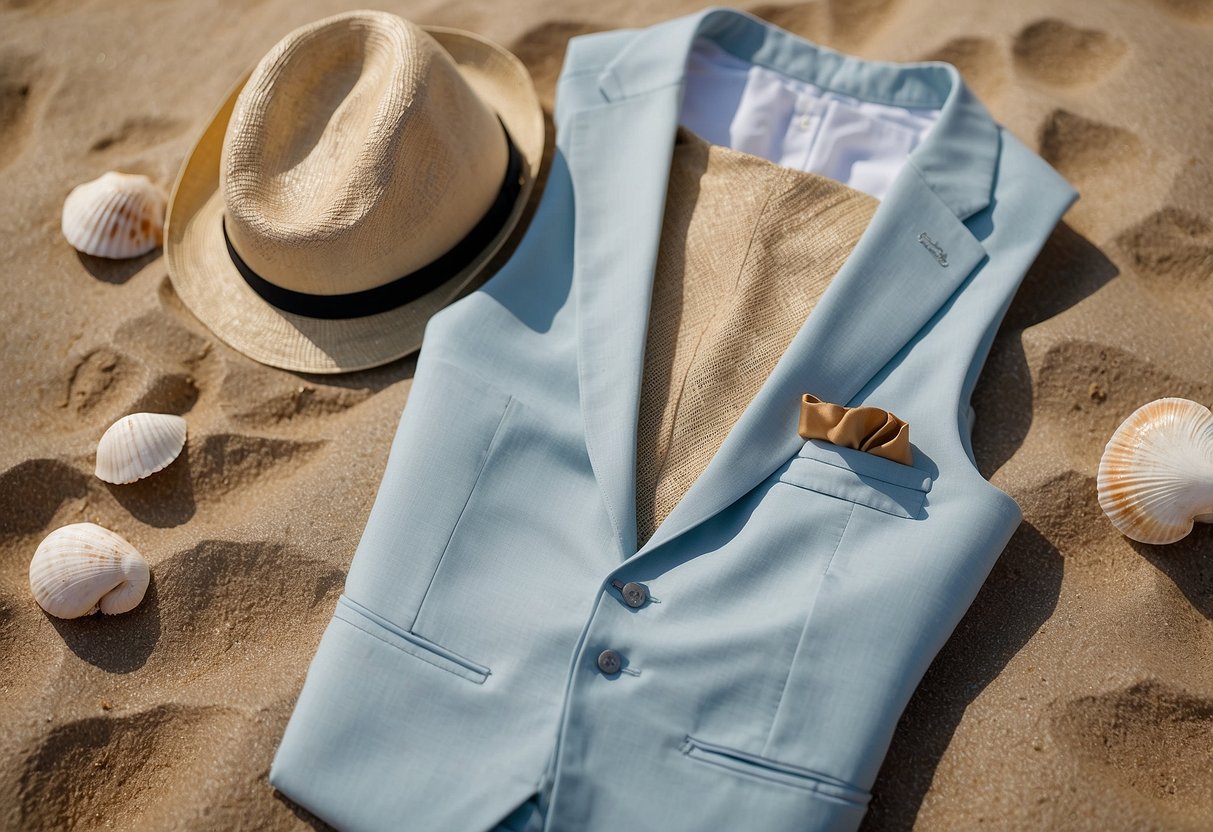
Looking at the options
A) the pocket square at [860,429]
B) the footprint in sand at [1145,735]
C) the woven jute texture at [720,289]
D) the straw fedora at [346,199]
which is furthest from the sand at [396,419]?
the woven jute texture at [720,289]

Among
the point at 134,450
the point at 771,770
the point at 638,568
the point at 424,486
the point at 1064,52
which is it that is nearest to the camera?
the point at 771,770

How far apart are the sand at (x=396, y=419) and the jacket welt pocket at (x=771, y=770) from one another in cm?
22

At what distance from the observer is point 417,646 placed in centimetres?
205

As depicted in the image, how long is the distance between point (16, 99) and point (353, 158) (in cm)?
184

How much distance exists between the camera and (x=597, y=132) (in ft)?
8.51

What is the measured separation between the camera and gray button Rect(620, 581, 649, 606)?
2.01 m

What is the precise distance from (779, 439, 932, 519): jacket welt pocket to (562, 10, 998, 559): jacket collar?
3.7 inches

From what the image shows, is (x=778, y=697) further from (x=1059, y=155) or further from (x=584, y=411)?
(x=1059, y=155)

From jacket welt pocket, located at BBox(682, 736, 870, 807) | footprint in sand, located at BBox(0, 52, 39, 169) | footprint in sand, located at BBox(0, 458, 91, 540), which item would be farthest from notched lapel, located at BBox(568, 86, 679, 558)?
footprint in sand, located at BBox(0, 52, 39, 169)

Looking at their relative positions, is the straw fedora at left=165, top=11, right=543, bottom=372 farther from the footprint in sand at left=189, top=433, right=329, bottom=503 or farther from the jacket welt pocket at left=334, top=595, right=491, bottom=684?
the jacket welt pocket at left=334, top=595, right=491, bottom=684

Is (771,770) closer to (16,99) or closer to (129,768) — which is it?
(129,768)

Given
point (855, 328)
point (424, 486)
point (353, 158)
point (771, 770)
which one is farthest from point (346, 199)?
point (771, 770)

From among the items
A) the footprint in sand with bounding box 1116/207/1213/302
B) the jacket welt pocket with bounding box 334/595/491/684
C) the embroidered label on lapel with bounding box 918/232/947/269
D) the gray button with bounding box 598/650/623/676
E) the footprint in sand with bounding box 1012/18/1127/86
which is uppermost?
the footprint in sand with bounding box 1012/18/1127/86

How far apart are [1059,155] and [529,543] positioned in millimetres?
2091
